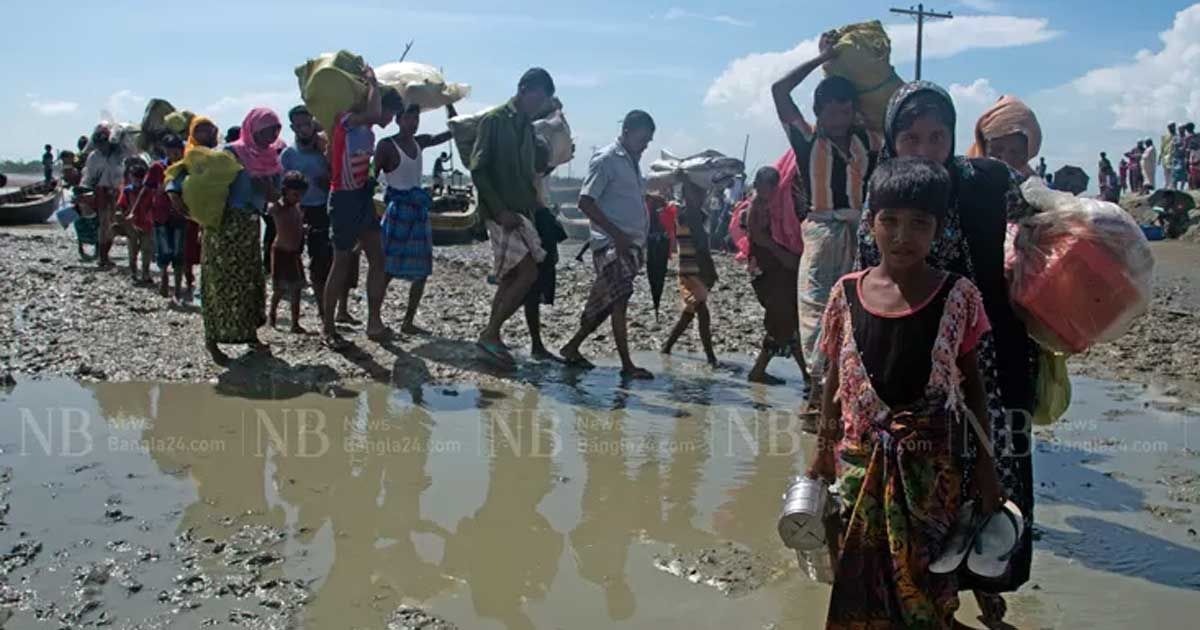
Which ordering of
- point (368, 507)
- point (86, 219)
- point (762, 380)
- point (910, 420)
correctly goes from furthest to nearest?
point (86, 219)
point (762, 380)
point (368, 507)
point (910, 420)

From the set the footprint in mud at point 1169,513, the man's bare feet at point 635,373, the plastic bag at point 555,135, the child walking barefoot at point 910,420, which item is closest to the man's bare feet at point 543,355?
the man's bare feet at point 635,373

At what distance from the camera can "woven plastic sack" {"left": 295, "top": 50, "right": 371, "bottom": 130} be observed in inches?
271

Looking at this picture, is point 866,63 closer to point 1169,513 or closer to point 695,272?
point 1169,513

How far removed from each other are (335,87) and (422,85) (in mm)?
1095

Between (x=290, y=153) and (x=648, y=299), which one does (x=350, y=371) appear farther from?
(x=648, y=299)

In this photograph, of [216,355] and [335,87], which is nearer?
[216,355]

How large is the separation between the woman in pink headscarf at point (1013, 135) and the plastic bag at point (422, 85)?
16.4 ft

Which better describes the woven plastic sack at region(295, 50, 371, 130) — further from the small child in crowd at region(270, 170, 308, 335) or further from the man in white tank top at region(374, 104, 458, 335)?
the small child in crowd at region(270, 170, 308, 335)

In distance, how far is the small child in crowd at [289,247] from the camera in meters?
7.69

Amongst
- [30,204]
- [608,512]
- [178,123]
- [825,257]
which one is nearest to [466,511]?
[608,512]

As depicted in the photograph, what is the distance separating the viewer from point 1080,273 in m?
2.89

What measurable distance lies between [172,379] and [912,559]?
498 centimetres

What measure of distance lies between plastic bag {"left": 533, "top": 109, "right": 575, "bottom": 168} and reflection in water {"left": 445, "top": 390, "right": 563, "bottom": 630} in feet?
9.03

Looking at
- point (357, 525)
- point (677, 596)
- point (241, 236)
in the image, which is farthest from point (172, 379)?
point (677, 596)
